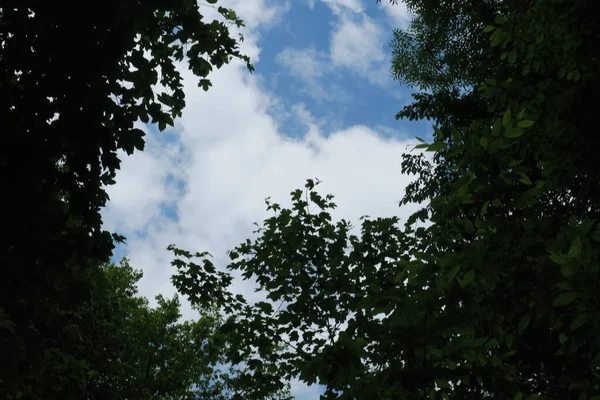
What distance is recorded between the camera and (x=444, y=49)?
2348 cm

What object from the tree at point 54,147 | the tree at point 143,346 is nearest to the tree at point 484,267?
the tree at point 54,147

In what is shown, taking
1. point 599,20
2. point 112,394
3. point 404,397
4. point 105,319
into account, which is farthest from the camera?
point 105,319

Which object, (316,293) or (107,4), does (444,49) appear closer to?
(316,293)

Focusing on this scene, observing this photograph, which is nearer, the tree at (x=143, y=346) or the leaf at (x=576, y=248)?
the leaf at (x=576, y=248)

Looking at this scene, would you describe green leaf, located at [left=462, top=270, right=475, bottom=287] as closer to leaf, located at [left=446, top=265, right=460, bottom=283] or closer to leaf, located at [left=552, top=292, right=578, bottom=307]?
leaf, located at [left=446, top=265, right=460, bottom=283]

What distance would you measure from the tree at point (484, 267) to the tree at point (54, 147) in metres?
1.77

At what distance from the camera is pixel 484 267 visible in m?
4.04

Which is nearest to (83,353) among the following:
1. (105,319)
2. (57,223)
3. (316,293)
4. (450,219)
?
(105,319)

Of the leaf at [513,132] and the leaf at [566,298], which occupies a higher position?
the leaf at [513,132]

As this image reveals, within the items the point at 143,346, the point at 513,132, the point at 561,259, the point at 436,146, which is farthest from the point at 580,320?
the point at 143,346

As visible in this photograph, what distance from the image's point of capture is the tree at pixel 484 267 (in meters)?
3.66

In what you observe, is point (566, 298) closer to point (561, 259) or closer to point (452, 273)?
point (561, 259)

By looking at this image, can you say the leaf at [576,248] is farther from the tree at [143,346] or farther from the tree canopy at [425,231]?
the tree at [143,346]

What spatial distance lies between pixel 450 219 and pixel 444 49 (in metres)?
20.6
